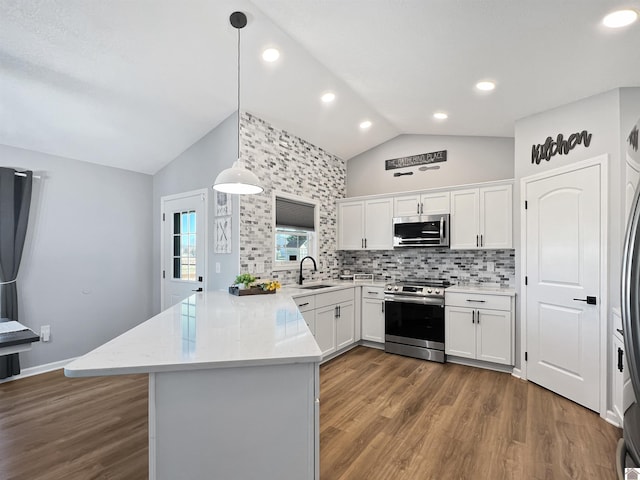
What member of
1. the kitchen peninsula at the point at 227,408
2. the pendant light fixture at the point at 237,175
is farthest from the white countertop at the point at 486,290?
the kitchen peninsula at the point at 227,408

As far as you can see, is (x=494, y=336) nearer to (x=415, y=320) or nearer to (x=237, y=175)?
(x=415, y=320)

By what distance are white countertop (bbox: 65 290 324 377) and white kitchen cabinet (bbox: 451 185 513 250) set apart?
2719 millimetres

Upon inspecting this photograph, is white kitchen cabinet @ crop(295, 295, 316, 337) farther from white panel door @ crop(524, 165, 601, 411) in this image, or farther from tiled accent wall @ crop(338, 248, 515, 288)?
white panel door @ crop(524, 165, 601, 411)

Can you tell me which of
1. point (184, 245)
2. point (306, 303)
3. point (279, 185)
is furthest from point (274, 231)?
point (184, 245)

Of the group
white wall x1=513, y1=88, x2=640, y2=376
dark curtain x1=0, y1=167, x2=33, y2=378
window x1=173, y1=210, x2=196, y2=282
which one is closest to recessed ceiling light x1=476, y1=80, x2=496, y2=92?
white wall x1=513, y1=88, x2=640, y2=376

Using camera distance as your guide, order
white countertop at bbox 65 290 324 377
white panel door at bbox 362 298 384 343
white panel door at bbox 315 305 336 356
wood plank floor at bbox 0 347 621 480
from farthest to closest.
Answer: white panel door at bbox 362 298 384 343 → white panel door at bbox 315 305 336 356 → wood plank floor at bbox 0 347 621 480 → white countertop at bbox 65 290 324 377

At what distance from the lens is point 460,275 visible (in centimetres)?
422

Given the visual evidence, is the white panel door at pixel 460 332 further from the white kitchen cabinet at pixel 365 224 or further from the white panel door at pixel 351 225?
the white panel door at pixel 351 225

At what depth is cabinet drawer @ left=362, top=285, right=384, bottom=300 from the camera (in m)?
4.25

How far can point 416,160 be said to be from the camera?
15.3ft

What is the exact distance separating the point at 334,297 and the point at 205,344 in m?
2.56

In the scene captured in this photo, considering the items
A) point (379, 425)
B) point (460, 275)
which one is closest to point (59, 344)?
point (379, 425)

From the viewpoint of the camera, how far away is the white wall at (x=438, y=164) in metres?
4.09

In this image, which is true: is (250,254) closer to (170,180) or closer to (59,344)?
(170,180)
